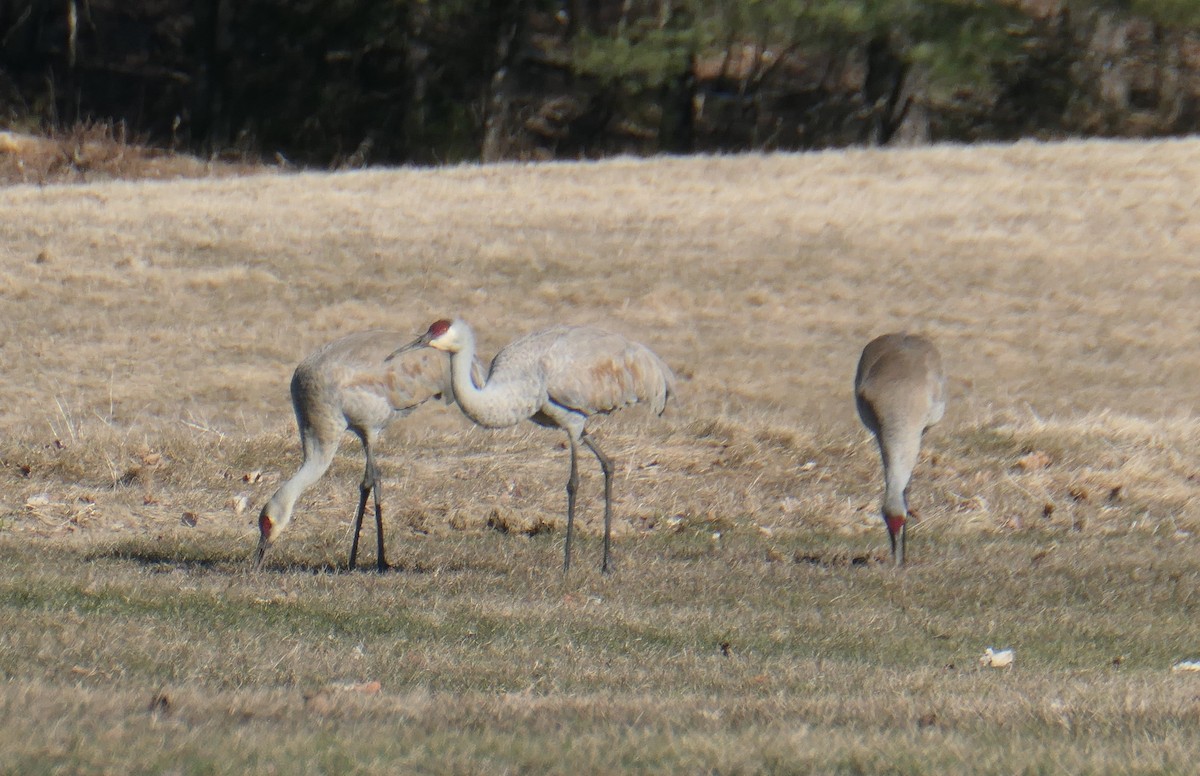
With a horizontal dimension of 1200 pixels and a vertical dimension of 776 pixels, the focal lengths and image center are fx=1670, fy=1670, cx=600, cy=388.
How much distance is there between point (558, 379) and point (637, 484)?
7.31ft

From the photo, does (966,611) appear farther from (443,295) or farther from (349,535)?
(443,295)

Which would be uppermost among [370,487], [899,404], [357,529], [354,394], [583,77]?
[583,77]

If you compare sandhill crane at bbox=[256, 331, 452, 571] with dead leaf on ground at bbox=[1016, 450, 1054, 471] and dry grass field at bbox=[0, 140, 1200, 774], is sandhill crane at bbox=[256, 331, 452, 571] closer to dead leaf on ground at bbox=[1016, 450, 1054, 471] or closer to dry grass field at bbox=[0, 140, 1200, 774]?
dry grass field at bbox=[0, 140, 1200, 774]

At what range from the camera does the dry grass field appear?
16.7ft

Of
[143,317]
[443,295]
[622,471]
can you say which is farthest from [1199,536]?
[143,317]

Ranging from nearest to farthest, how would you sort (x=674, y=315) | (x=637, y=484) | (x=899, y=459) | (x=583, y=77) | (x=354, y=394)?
(x=354, y=394) < (x=899, y=459) < (x=637, y=484) < (x=674, y=315) < (x=583, y=77)

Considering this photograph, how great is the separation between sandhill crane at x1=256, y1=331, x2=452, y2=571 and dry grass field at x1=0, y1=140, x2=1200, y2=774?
0.21 m

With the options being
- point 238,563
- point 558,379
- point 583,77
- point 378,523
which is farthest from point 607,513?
point 583,77

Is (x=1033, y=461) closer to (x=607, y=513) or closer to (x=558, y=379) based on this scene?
(x=607, y=513)

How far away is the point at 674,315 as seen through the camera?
1856 cm

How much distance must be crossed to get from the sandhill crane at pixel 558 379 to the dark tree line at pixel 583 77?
57.0 feet

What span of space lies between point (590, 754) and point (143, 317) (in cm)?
1435

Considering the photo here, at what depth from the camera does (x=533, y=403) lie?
9312mm

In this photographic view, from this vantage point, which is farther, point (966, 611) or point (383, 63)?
point (383, 63)
